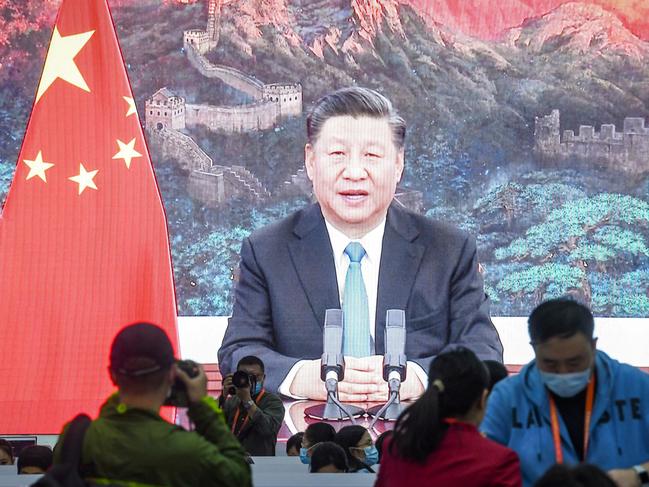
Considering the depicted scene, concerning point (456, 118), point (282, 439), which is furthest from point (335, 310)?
point (456, 118)

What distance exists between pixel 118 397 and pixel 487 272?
505cm

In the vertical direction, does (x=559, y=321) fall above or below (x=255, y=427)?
above

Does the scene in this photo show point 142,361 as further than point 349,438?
No

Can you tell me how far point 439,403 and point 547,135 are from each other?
5.11 meters

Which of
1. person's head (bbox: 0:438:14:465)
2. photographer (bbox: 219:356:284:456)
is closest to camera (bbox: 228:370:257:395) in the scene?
photographer (bbox: 219:356:284:456)

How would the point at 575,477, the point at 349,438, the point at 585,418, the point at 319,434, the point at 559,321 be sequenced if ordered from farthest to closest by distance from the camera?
the point at 319,434
the point at 349,438
the point at 585,418
the point at 559,321
the point at 575,477

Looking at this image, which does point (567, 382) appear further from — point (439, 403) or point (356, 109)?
point (356, 109)

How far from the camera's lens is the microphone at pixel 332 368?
6691 mm

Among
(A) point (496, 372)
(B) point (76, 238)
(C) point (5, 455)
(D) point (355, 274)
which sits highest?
(B) point (76, 238)

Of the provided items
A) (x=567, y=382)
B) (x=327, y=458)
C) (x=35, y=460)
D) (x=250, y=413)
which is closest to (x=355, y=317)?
(x=250, y=413)

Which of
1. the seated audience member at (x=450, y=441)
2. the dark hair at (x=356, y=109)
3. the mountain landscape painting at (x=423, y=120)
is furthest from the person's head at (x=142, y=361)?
the mountain landscape painting at (x=423, y=120)

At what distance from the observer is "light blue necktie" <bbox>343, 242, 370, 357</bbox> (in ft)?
22.6

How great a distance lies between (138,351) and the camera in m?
2.45

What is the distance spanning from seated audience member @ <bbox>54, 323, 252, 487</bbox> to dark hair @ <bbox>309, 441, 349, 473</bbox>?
1.40m
